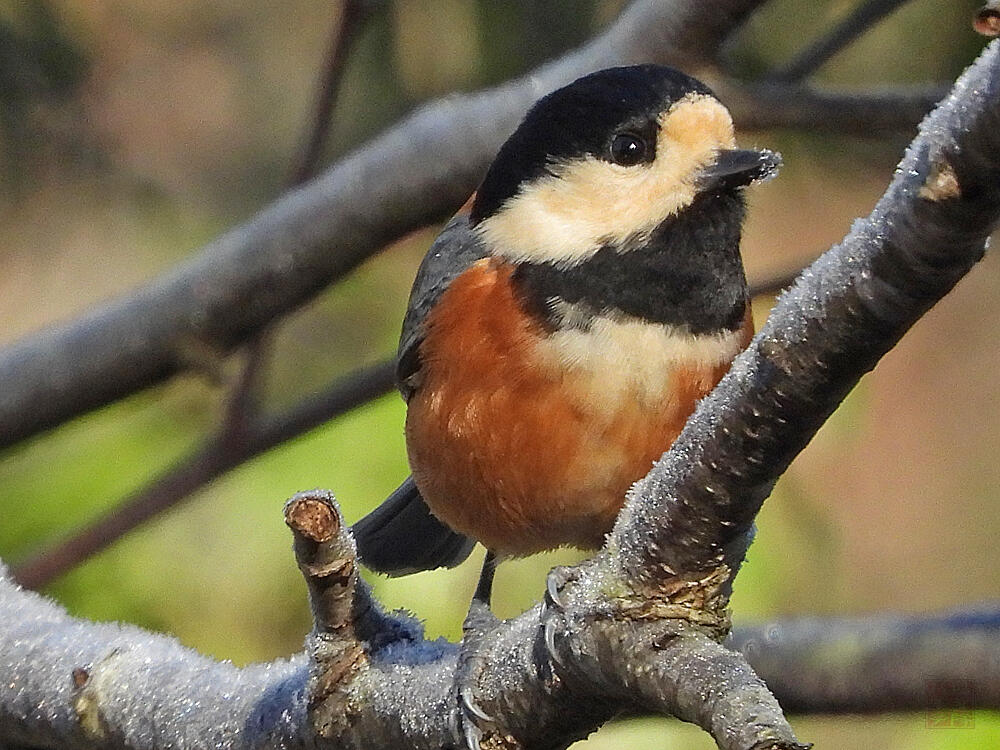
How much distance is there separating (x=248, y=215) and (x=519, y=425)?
182cm

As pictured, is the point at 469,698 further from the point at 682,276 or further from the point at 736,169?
the point at 736,169

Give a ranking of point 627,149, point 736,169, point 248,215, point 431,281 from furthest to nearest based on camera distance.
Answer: point 248,215
point 431,281
point 627,149
point 736,169

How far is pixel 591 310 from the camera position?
6.81 feet

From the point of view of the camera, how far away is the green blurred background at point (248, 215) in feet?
9.76

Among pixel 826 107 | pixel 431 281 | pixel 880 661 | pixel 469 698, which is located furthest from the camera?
pixel 826 107

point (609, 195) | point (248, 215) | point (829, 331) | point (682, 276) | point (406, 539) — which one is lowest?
point (406, 539)

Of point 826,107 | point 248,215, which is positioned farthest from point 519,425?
point 248,215

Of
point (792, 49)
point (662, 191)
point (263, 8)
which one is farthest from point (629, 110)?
point (263, 8)

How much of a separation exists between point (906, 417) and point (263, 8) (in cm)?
293

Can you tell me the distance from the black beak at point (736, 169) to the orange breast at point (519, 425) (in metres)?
0.23

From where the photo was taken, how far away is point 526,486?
6.97 ft

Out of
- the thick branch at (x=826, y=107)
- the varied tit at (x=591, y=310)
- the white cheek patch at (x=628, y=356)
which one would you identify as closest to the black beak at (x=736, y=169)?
the varied tit at (x=591, y=310)

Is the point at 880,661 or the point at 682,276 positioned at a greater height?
the point at 682,276

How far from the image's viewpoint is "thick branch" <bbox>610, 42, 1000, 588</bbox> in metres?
1.01
